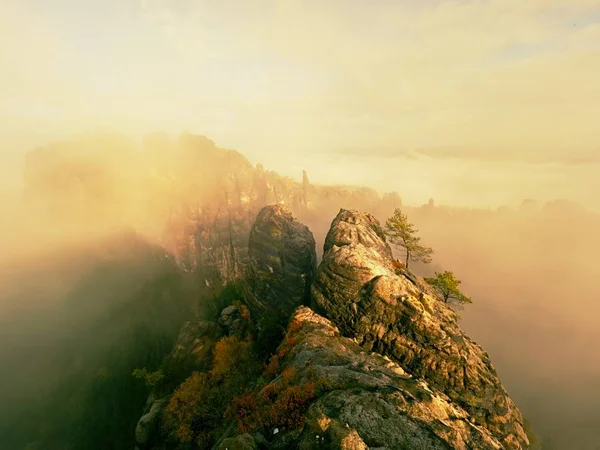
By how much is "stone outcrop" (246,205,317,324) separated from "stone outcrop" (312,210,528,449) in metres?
18.2

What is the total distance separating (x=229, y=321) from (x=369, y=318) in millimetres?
55322

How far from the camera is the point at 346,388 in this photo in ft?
91.9

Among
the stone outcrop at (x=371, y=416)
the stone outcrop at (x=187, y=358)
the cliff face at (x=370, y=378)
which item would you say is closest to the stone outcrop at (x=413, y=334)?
the cliff face at (x=370, y=378)

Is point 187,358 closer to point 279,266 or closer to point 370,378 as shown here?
point 279,266

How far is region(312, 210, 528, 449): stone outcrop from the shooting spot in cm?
4534

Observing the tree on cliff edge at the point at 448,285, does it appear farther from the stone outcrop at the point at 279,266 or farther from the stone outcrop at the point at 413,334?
the stone outcrop at the point at 279,266

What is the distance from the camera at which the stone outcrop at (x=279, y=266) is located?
7262 centimetres

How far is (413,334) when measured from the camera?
47562 mm

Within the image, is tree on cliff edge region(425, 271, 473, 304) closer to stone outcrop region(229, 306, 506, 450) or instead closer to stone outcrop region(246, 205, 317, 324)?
stone outcrop region(246, 205, 317, 324)

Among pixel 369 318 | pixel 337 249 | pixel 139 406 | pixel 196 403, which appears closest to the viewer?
pixel 369 318

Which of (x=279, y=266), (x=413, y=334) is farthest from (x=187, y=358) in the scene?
(x=413, y=334)

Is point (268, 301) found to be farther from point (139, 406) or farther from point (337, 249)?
point (139, 406)

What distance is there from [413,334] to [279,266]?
37116 mm

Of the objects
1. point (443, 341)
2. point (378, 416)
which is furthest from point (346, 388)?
point (443, 341)
